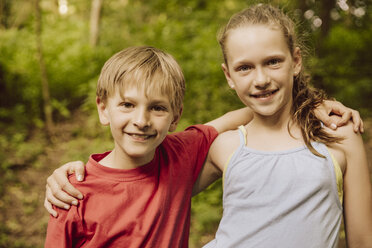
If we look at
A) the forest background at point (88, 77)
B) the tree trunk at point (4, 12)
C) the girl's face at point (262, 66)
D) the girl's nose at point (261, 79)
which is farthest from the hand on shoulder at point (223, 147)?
the tree trunk at point (4, 12)

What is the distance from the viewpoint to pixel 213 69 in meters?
6.20

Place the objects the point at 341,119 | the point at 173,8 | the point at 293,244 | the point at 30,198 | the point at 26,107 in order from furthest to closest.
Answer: the point at 173,8
the point at 26,107
the point at 30,198
the point at 341,119
the point at 293,244

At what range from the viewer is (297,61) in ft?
5.52

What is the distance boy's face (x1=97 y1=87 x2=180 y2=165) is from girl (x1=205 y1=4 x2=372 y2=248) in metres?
0.39

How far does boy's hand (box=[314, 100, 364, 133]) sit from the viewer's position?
1.58m

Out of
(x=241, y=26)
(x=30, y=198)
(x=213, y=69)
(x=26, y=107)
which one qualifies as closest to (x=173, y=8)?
(x=213, y=69)

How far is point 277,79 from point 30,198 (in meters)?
3.76

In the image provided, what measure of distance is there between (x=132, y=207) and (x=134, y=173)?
15 cm

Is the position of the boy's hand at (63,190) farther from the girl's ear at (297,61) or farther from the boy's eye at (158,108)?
the girl's ear at (297,61)

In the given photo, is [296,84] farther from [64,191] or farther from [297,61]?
[64,191]

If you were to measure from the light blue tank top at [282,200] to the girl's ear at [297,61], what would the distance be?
0.36 m

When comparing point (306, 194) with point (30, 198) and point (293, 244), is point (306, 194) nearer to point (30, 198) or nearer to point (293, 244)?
point (293, 244)

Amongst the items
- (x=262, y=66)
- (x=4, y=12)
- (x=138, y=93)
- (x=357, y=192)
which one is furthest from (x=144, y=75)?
(x=4, y=12)

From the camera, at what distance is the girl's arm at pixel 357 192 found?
59.4 inches
